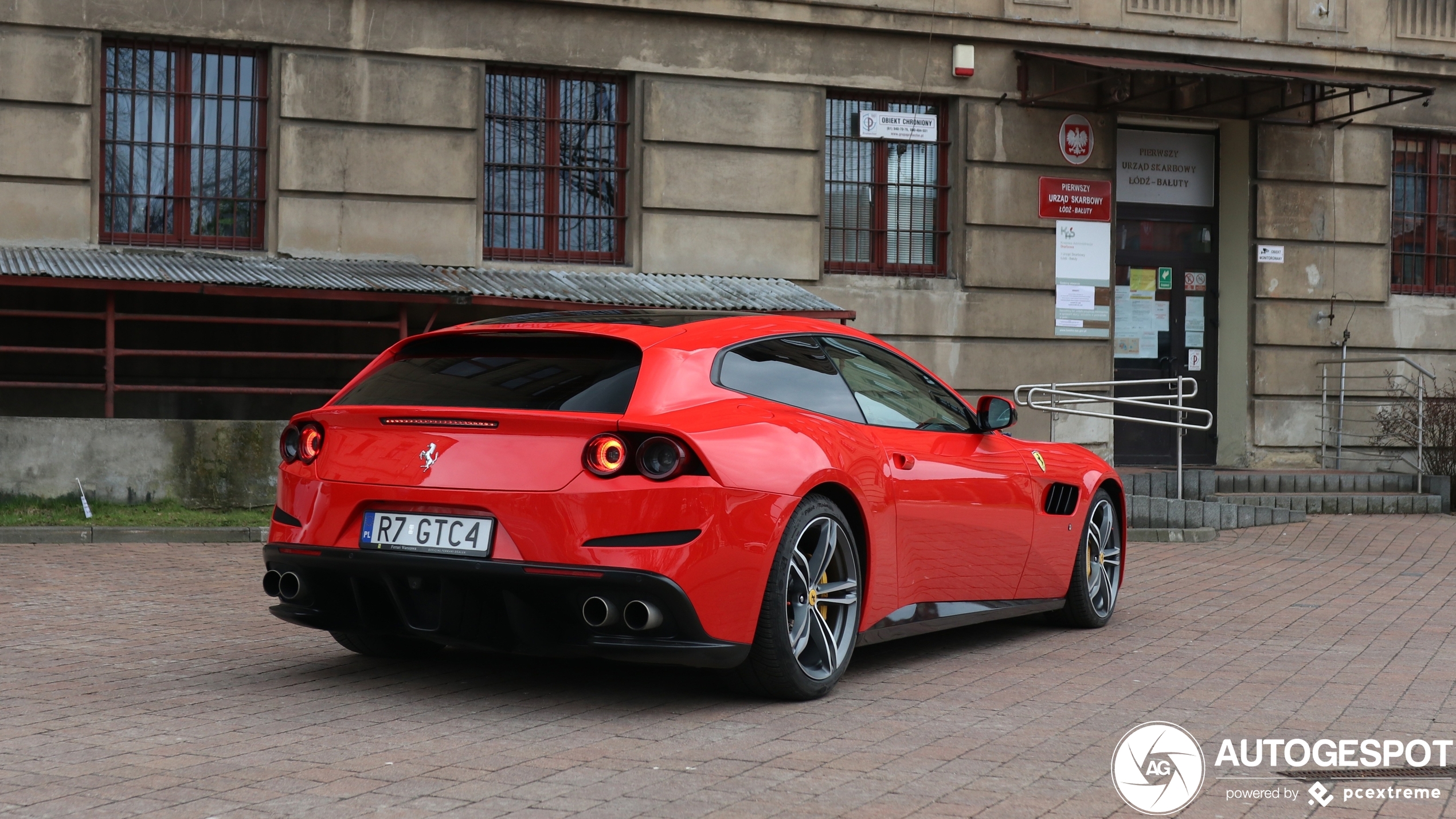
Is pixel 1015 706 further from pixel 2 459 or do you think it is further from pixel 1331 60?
pixel 1331 60

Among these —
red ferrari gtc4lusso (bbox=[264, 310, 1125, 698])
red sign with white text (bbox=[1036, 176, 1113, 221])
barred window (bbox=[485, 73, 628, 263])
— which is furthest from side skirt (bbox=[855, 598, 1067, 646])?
red sign with white text (bbox=[1036, 176, 1113, 221])

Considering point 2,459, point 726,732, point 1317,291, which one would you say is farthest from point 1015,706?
point 1317,291

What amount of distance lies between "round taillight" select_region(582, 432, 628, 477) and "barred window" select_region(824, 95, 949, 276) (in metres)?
12.0

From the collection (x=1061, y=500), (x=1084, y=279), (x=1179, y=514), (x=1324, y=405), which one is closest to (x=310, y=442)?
(x=1061, y=500)

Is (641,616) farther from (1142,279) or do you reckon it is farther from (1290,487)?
(1142,279)

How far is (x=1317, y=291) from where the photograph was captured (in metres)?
18.4

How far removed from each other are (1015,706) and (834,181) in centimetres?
1187

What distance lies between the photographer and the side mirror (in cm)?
681

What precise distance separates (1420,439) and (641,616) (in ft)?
44.6

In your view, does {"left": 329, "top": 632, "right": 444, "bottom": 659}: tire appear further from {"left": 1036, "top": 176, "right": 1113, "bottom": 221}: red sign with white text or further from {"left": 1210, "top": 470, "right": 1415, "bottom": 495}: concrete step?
{"left": 1036, "top": 176, "right": 1113, "bottom": 221}: red sign with white text

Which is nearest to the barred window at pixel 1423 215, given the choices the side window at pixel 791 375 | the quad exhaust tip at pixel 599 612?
the side window at pixel 791 375

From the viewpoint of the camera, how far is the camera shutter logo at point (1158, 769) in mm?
4215

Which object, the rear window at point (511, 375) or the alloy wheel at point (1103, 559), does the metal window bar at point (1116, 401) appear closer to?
the alloy wheel at point (1103, 559)

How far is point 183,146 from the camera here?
15023 mm
